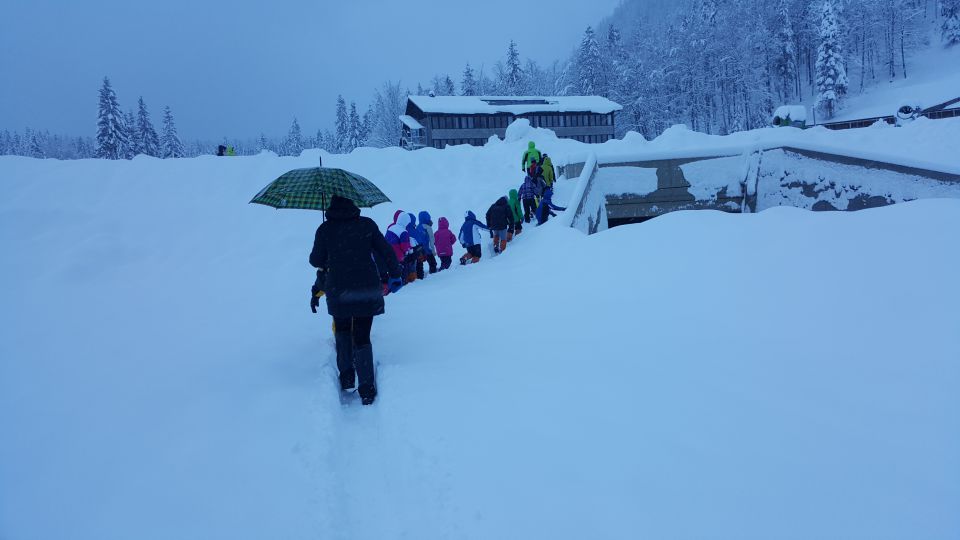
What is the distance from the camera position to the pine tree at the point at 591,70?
54.7m

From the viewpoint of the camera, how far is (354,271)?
4168 mm

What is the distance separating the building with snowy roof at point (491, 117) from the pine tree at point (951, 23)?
142 ft

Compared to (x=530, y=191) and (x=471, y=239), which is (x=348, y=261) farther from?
(x=530, y=191)

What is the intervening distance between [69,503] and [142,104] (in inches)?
2526

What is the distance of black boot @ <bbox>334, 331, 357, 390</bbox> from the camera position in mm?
4438

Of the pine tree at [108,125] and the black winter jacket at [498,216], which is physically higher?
the pine tree at [108,125]

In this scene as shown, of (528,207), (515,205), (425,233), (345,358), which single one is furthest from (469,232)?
(345,358)

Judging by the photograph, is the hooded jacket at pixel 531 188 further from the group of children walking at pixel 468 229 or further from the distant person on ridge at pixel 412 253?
the distant person on ridge at pixel 412 253

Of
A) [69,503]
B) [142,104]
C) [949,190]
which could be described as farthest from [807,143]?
[142,104]

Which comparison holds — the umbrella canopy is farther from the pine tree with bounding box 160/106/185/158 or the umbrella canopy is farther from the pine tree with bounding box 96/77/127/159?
the pine tree with bounding box 160/106/185/158

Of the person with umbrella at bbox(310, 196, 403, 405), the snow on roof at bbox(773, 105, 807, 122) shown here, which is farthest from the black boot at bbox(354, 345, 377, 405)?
the snow on roof at bbox(773, 105, 807, 122)

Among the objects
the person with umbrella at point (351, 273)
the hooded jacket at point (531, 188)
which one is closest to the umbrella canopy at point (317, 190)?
the person with umbrella at point (351, 273)

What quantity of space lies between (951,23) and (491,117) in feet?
183

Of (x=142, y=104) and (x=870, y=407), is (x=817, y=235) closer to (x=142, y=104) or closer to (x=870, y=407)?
(x=870, y=407)
